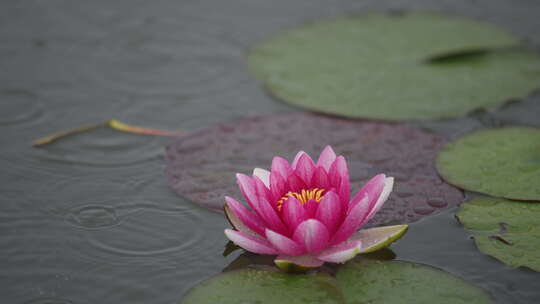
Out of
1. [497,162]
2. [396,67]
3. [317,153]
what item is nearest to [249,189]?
[317,153]

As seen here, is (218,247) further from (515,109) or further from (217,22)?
(217,22)

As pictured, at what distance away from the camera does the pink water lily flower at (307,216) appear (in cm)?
253

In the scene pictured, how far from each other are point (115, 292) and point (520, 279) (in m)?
1.61

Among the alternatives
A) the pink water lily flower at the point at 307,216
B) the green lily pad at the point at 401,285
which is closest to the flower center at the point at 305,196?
the pink water lily flower at the point at 307,216

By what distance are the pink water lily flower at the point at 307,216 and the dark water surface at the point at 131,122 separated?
0.78 feet

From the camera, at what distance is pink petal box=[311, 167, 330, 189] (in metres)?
2.69

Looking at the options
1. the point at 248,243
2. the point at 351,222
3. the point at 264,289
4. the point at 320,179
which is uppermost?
the point at 320,179

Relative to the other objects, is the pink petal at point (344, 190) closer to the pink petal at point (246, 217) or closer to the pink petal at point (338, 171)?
the pink petal at point (338, 171)

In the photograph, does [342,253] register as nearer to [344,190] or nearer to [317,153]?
[344,190]

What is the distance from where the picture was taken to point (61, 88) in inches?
166

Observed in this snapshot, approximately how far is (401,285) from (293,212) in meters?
0.50

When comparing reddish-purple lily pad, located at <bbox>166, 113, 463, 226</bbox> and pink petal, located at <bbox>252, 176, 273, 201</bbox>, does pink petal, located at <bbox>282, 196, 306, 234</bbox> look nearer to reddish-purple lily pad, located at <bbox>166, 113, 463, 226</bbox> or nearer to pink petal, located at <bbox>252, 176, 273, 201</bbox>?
pink petal, located at <bbox>252, 176, 273, 201</bbox>

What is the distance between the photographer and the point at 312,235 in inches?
99.2

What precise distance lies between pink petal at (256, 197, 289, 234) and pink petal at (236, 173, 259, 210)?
50 mm
